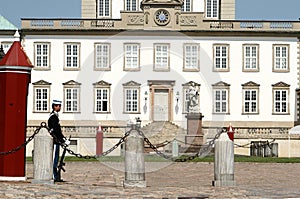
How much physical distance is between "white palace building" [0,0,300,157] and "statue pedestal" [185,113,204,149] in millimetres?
7166

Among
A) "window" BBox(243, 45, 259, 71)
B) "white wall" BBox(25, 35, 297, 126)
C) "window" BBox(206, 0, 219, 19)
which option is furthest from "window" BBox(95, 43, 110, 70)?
"window" BBox(206, 0, 219, 19)

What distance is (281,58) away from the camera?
46094 mm

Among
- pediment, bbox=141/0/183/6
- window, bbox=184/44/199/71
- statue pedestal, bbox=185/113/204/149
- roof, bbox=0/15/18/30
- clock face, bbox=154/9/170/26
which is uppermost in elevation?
pediment, bbox=141/0/183/6

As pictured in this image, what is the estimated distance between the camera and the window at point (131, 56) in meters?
46.3

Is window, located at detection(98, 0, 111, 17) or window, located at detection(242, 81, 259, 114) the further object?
window, located at detection(98, 0, 111, 17)

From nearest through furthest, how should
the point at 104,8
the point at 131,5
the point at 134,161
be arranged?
the point at 134,161 < the point at 131,5 < the point at 104,8

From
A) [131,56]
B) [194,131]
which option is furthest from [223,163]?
[131,56]

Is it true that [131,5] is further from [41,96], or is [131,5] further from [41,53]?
[41,96]

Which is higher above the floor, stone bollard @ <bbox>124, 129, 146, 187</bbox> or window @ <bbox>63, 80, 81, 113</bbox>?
window @ <bbox>63, 80, 81, 113</bbox>

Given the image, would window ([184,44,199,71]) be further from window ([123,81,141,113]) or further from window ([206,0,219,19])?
window ([206,0,219,19])

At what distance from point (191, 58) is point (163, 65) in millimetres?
1850

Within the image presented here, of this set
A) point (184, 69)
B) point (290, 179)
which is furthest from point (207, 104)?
point (290, 179)

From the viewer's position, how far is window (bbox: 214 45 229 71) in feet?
151

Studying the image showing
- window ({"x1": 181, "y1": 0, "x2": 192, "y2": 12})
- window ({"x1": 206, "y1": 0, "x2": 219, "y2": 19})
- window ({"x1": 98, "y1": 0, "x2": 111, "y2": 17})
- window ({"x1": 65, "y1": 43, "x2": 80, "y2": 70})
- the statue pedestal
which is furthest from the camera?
window ({"x1": 206, "y1": 0, "x2": 219, "y2": 19})
